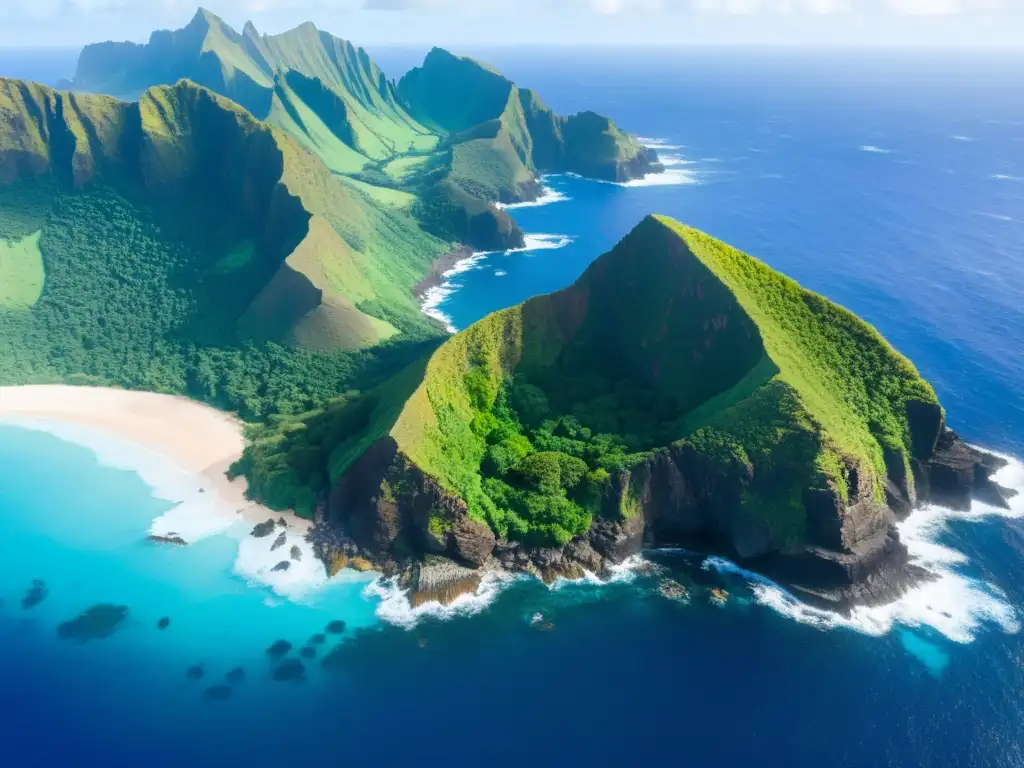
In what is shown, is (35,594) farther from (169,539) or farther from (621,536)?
(621,536)

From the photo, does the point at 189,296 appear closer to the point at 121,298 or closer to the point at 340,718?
the point at 121,298

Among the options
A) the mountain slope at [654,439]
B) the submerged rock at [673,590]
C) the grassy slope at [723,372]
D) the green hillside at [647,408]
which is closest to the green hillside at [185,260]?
the mountain slope at [654,439]

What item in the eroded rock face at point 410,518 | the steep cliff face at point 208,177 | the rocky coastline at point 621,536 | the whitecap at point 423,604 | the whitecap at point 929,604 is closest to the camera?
the whitecap at point 929,604

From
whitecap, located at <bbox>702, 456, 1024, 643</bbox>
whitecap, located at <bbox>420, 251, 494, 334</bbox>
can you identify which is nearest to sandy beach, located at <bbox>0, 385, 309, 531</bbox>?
whitecap, located at <bbox>420, 251, 494, 334</bbox>

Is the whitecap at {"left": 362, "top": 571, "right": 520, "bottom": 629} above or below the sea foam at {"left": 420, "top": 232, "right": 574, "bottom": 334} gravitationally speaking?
below

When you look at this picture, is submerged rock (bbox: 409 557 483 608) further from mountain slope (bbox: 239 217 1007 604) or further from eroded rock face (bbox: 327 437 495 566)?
mountain slope (bbox: 239 217 1007 604)

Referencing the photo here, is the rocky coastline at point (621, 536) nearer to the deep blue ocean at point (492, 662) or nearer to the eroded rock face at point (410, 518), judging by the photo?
the eroded rock face at point (410, 518)
